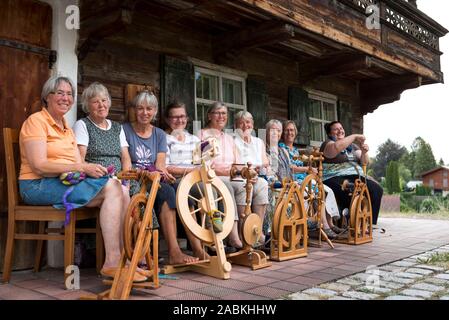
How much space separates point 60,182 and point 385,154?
68914 millimetres

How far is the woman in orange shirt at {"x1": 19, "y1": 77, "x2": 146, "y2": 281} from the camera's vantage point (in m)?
2.85

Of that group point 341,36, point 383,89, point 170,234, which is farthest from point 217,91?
point 383,89

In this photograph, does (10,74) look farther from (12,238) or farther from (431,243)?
(431,243)

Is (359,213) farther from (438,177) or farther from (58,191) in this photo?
(438,177)

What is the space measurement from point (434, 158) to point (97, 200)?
249 feet

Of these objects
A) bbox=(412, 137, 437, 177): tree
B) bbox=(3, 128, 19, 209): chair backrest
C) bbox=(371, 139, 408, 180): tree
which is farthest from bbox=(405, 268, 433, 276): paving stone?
bbox=(412, 137, 437, 177): tree

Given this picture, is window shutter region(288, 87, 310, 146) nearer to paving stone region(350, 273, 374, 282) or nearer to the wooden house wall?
the wooden house wall

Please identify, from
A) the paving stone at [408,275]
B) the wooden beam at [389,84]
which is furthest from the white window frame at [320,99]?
the paving stone at [408,275]

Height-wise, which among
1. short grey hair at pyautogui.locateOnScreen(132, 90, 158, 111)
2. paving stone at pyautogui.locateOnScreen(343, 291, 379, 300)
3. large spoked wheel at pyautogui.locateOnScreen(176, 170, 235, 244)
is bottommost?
paving stone at pyautogui.locateOnScreen(343, 291, 379, 300)

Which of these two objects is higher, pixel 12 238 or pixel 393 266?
pixel 12 238

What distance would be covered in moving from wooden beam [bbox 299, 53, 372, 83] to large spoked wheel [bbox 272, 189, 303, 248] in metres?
2.90

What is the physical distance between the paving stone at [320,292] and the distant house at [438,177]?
65.2 m

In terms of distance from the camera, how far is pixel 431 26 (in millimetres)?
7520
